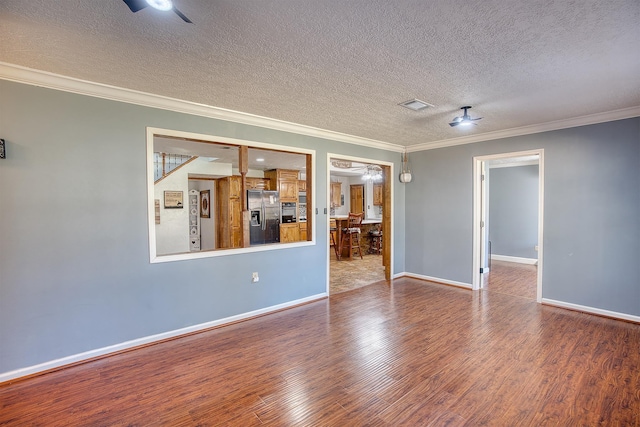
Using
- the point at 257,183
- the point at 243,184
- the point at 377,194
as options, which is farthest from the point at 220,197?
the point at 377,194

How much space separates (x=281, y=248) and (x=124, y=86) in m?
2.40

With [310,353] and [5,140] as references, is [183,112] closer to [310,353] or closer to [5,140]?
Answer: [5,140]

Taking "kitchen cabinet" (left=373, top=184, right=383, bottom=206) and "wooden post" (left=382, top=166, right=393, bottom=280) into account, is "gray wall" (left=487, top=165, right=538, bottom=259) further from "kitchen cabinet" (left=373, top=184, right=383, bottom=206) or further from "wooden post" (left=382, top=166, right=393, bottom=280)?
"kitchen cabinet" (left=373, top=184, right=383, bottom=206)

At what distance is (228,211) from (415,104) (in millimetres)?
5362

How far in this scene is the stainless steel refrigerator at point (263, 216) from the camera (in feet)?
23.6

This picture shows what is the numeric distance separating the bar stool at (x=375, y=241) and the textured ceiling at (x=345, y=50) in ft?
17.2

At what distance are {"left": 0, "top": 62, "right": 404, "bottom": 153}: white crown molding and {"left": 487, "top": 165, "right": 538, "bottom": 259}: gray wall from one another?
5033 mm

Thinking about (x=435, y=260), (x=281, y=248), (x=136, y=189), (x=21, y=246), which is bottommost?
(x=435, y=260)

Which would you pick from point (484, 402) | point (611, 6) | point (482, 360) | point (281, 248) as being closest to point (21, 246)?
point (281, 248)

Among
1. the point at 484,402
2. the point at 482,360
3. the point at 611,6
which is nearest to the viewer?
the point at 611,6

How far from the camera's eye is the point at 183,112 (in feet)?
10.5

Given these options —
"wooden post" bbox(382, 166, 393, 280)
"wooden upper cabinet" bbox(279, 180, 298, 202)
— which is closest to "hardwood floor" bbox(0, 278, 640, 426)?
"wooden post" bbox(382, 166, 393, 280)

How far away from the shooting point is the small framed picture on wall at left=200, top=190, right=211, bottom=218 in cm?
793

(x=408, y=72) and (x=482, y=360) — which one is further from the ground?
(x=408, y=72)
